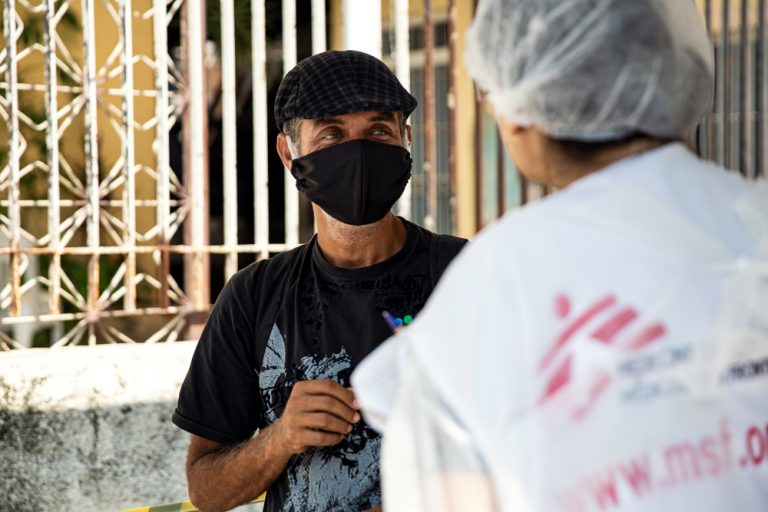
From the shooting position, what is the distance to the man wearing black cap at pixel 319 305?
6.17ft

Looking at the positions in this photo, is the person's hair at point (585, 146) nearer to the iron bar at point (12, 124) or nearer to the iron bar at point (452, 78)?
the iron bar at point (12, 124)

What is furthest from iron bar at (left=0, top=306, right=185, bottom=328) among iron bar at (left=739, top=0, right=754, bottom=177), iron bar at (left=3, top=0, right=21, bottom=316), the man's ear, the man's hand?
iron bar at (left=739, top=0, right=754, bottom=177)

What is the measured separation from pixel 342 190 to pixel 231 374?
0.45m

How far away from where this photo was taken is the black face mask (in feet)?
6.77

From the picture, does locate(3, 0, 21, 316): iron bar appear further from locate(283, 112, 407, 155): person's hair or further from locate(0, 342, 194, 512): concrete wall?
locate(283, 112, 407, 155): person's hair

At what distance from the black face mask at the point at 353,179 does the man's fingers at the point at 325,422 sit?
488mm

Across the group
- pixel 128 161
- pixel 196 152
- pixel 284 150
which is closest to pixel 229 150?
pixel 196 152

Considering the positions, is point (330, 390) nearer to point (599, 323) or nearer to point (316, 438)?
point (316, 438)

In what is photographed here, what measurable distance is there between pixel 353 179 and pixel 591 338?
107 centimetres

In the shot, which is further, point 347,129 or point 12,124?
point 12,124

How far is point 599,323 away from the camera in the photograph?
3.50 ft

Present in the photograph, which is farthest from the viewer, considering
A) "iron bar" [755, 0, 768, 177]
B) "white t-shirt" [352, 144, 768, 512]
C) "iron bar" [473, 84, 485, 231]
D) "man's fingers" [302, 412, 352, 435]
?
"iron bar" [755, 0, 768, 177]

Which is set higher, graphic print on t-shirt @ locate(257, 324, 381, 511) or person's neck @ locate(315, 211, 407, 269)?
person's neck @ locate(315, 211, 407, 269)

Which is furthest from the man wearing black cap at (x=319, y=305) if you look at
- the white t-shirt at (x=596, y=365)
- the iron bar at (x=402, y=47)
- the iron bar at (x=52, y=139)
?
the iron bar at (x=402, y=47)
